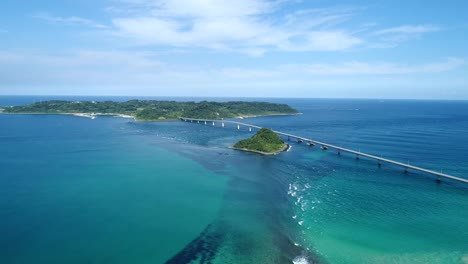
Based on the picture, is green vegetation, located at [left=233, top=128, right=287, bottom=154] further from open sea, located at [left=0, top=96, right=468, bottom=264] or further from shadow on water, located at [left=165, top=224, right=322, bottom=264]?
shadow on water, located at [left=165, top=224, right=322, bottom=264]

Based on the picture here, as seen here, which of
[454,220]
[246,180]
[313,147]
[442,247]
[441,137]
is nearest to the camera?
[442,247]

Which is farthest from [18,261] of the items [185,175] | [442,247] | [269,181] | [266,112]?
[266,112]

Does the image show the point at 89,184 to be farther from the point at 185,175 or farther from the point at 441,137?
the point at 441,137

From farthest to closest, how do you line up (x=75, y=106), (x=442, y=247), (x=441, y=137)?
(x=75, y=106), (x=441, y=137), (x=442, y=247)

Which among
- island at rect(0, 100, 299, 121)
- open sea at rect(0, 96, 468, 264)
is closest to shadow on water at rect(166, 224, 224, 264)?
open sea at rect(0, 96, 468, 264)

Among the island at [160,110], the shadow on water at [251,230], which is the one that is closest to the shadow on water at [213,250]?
the shadow on water at [251,230]

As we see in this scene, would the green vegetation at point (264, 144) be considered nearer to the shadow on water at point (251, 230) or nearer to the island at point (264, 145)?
the island at point (264, 145)
